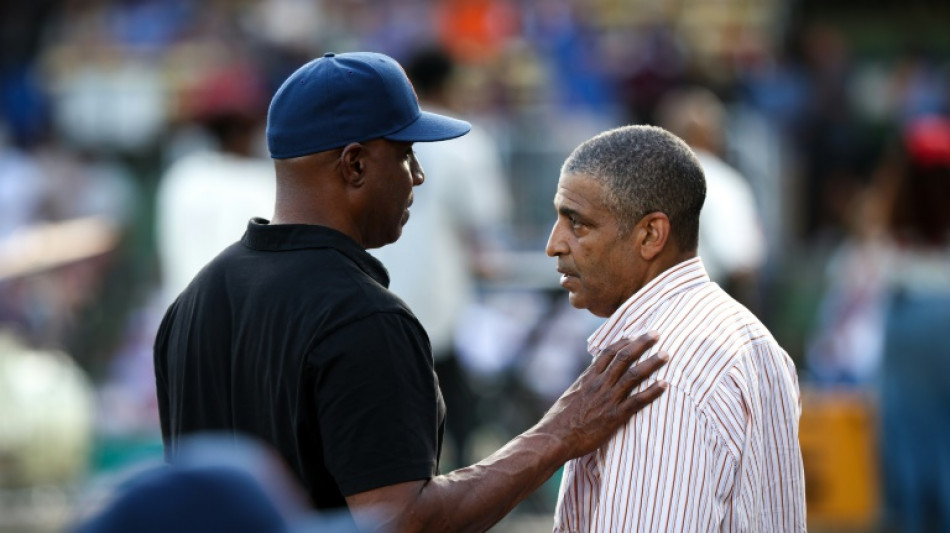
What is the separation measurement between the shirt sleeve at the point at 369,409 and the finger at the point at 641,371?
43 centimetres

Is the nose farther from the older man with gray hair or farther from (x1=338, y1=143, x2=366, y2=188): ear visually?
(x1=338, y1=143, x2=366, y2=188): ear

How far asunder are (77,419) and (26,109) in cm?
613

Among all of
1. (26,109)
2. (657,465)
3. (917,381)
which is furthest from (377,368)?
(26,109)

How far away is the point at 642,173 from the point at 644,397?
1.53 feet

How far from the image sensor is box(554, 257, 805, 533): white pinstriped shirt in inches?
114

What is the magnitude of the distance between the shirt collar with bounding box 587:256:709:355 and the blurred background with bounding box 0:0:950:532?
1.77 meters

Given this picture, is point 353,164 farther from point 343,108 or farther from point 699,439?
point 699,439

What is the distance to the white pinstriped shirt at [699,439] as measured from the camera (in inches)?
114

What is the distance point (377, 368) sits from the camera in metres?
2.79

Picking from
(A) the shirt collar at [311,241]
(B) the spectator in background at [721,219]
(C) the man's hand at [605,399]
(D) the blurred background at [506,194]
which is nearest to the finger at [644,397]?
(C) the man's hand at [605,399]

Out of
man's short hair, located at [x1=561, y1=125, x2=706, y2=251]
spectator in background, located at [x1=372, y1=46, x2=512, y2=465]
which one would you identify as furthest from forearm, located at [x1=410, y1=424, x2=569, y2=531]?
spectator in background, located at [x1=372, y1=46, x2=512, y2=465]

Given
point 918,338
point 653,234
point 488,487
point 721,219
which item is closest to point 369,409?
point 488,487

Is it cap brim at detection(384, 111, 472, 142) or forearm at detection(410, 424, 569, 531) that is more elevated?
cap brim at detection(384, 111, 472, 142)

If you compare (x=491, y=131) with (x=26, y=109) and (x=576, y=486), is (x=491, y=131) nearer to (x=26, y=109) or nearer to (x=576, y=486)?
(x=26, y=109)
